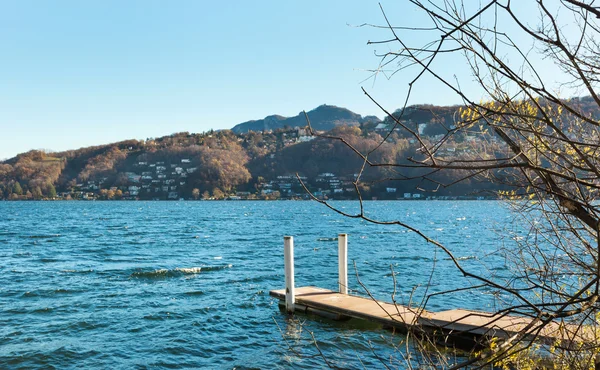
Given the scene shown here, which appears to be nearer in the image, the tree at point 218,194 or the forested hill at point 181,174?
the forested hill at point 181,174

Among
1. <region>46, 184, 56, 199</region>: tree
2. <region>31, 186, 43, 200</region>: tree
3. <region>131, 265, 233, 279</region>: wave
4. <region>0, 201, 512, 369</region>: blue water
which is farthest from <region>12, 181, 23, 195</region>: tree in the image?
<region>131, 265, 233, 279</region>: wave

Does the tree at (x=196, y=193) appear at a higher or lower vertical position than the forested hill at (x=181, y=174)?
A: lower

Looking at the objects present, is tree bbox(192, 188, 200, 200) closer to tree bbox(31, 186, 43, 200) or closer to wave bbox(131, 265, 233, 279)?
tree bbox(31, 186, 43, 200)

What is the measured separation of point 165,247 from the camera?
39.3 metres

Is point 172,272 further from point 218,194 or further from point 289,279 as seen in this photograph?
point 218,194

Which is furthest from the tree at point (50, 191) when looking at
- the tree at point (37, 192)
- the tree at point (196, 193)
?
the tree at point (196, 193)

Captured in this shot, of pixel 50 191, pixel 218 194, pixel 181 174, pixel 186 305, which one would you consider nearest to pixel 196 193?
pixel 218 194

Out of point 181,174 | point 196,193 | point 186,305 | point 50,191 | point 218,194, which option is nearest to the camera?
point 186,305

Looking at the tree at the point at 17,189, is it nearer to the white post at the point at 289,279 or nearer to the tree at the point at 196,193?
the tree at the point at 196,193

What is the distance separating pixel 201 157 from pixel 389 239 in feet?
474

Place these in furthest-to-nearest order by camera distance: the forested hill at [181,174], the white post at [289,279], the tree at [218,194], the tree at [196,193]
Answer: the tree at [196,193] → the tree at [218,194] → the forested hill at [181,174] → the white post at [289,279]

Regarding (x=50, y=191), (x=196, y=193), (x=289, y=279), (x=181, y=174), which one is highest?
(x=181, y=174)

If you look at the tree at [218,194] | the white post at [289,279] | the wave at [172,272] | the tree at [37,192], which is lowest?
the wave at [172,272]

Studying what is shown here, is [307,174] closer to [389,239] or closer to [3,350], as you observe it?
[389,239]
